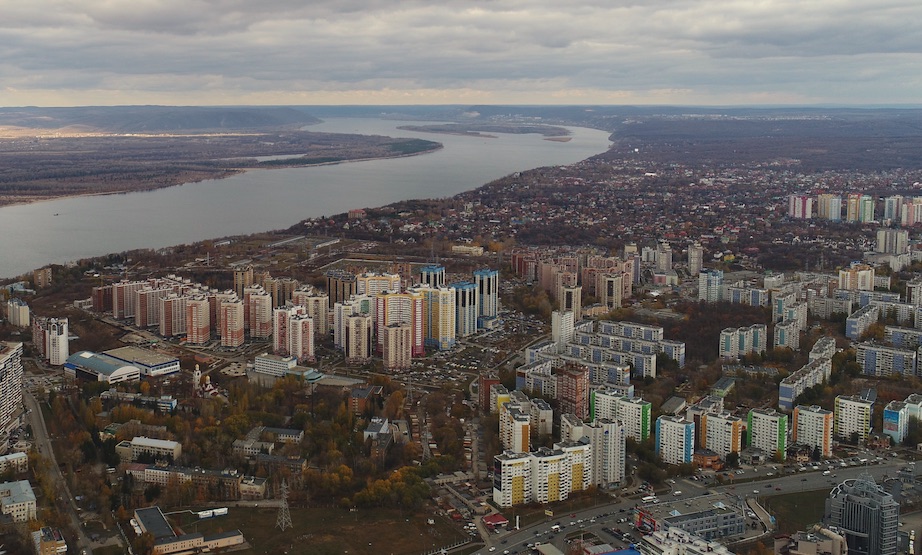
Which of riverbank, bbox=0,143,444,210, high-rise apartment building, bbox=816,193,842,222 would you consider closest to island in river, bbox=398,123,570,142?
riverbank, bbox=0,143,444,210

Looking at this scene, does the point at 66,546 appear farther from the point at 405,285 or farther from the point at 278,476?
the point at 405,285

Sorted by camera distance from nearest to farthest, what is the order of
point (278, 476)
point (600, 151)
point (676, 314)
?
point (278, 476), point (676, 314), point (600, 151)

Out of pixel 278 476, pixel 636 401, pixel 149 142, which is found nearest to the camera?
pixel 278 476

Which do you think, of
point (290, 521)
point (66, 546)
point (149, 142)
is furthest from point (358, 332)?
point (149, 142)

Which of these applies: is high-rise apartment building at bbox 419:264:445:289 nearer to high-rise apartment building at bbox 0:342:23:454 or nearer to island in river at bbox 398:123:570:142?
high-rise apartment building at bbox 0:342:23:454

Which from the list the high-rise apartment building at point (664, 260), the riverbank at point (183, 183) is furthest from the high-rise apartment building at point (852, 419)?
the riverbank at point (183, 183)

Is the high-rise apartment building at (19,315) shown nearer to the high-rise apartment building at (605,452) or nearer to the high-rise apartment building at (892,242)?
the high-rise apartment building at (605,452)

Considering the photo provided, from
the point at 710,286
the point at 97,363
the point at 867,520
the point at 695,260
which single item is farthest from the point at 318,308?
the point at 867,520
